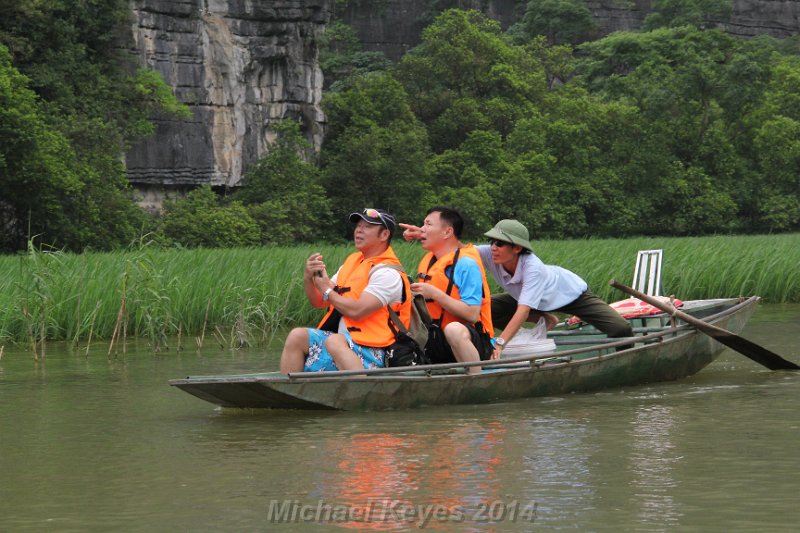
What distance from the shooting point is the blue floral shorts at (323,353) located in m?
8.00

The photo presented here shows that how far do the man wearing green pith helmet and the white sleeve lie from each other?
1.07 m

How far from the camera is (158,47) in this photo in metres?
34.2

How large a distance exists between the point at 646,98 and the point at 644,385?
37.3 m

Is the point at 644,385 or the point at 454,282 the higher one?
the point at 454,282

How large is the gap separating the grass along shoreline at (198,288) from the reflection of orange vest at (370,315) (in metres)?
3.80

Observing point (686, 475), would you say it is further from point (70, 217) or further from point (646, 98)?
point (646, 98)

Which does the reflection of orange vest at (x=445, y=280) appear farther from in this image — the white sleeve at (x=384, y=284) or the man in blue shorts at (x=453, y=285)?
the white sleeve at (x=384, y=284)

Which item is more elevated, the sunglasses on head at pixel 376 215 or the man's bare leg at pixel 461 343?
the sunglasses on head at pixel 376 215

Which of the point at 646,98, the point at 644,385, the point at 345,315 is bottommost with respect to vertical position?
the point at 644,385

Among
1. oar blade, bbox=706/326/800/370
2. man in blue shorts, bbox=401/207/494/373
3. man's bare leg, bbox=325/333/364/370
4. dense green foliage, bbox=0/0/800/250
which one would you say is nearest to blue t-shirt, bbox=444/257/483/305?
man in blue shorts, bbox=401/207/494/373

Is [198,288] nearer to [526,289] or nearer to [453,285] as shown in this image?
[526,289]

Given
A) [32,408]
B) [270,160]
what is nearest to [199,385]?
[32,408]

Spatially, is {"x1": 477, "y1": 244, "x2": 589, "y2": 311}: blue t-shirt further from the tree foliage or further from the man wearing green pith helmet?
the tree foliage

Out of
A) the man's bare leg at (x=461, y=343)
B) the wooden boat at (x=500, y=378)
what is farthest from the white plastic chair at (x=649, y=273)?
the man's bare leg at (x=461, y=343)
